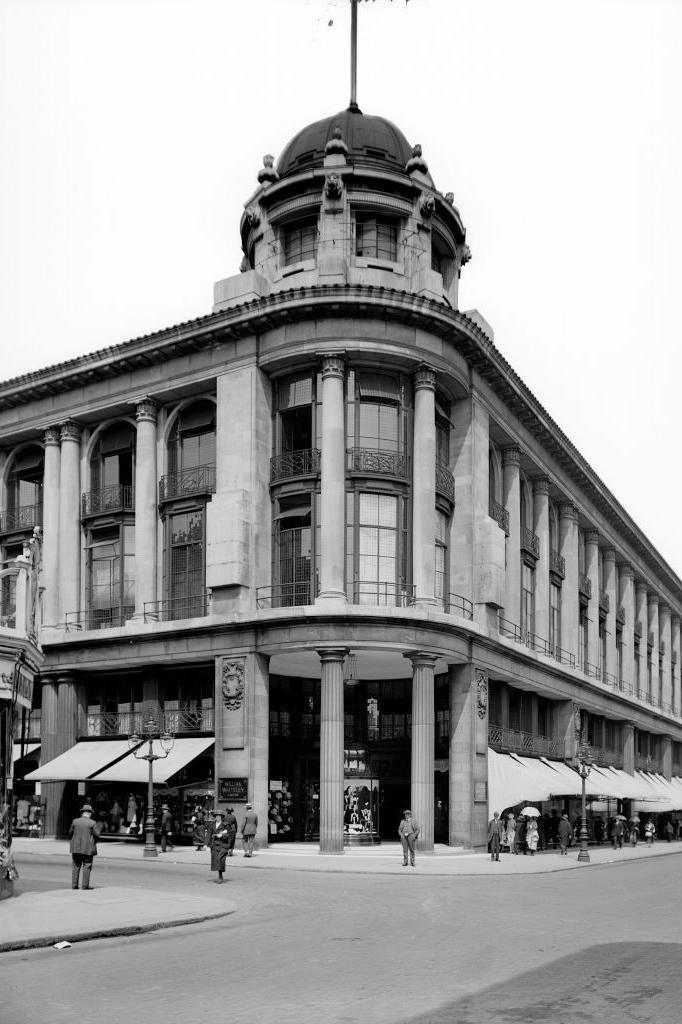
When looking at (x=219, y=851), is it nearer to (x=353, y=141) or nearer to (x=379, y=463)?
(x=379, y=463)

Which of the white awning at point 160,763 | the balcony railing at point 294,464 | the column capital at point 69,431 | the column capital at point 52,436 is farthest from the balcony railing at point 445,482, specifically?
the column capital at point 52,436

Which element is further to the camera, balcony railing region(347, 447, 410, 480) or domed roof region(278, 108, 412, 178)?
domed roof region(278, 108, 412, 178)

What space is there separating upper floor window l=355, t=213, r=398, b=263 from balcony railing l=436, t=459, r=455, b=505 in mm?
8867

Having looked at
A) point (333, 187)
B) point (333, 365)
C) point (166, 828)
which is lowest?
point (166, 828)

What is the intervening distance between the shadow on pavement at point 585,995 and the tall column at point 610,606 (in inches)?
2193

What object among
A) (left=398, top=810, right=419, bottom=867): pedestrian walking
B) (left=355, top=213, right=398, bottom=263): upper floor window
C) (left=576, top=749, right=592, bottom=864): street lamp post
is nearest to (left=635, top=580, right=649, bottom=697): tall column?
(left=576, top=749, right=592, bottom=864): street lamp post

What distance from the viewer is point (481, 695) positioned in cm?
4500

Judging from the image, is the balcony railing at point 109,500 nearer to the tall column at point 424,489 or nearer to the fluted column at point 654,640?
the tall column at point 424,489

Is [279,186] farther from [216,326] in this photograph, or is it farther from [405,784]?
[405,784]

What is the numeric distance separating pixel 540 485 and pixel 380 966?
4525 centimetres

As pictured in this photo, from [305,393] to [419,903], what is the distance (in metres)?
24.0

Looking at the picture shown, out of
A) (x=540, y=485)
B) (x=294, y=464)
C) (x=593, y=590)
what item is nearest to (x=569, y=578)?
(x=593, y=590)

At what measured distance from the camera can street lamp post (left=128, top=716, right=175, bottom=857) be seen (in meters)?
37.4

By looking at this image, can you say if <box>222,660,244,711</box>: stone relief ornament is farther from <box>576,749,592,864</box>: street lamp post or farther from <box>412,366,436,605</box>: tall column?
<box>576,749,592,864</box>: street lamp post
